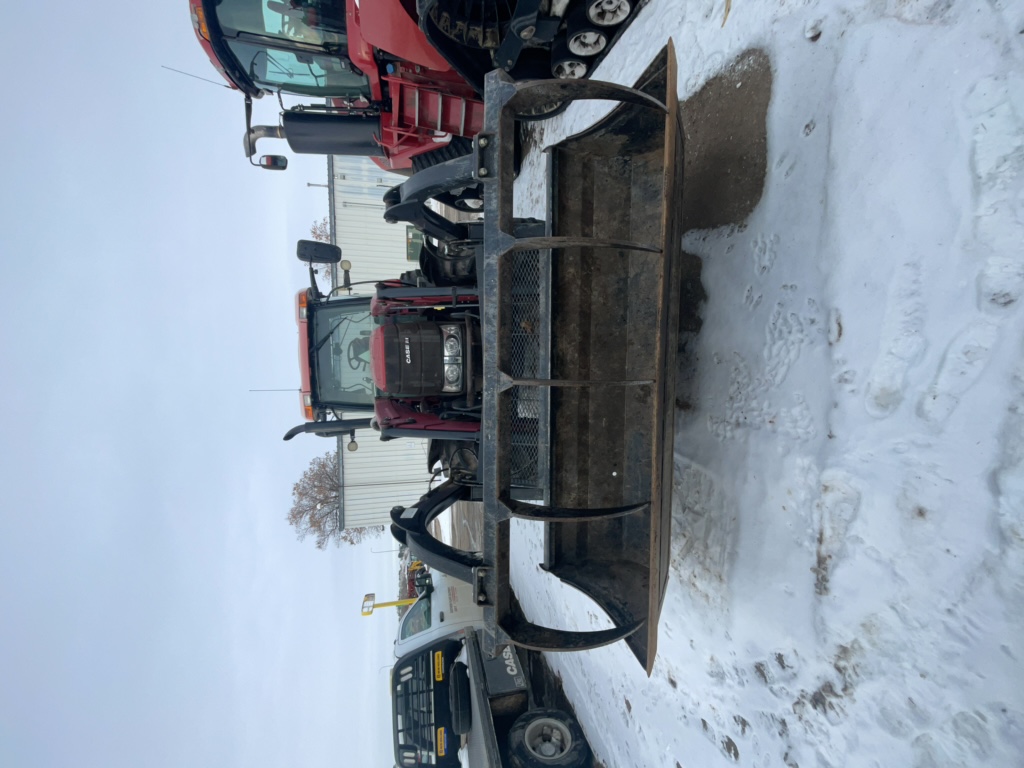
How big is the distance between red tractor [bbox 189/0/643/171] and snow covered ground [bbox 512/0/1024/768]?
1409 mm

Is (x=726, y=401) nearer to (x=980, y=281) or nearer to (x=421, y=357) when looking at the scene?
(x=980, y=281)

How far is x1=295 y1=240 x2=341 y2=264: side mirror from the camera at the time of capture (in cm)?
445

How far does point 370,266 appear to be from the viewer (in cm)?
1114

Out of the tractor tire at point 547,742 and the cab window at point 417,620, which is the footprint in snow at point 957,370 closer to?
the tractor tire at point 547,742

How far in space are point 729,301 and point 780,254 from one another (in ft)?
1.36

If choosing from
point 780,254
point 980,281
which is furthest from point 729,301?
point 980,281

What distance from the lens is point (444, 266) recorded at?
13.4 ft

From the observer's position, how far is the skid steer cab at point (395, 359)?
3662 millimetres

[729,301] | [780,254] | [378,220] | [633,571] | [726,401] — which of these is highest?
[378,220]

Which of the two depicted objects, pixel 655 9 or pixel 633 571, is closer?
pixel 633 571

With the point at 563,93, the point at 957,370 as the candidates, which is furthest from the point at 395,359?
the point at 957,370

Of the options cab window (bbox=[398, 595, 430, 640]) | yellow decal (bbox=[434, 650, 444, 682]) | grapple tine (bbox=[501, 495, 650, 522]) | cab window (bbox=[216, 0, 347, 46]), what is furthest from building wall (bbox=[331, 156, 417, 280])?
grapple tine (bbox=[501, 495, 650, 522])

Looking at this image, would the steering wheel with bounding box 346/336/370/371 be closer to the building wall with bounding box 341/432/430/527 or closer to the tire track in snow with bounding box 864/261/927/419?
the tire track in snow with bounding box 864/261/927/419

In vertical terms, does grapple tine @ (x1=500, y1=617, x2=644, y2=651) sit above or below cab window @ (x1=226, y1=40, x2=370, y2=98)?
below
